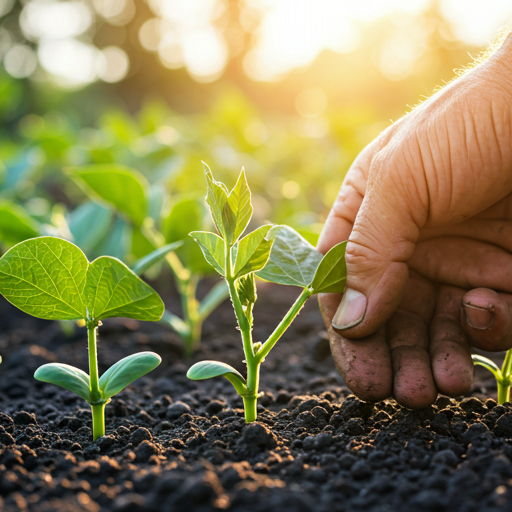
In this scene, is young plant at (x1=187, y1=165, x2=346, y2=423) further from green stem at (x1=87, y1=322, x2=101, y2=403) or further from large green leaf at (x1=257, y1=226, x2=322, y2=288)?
green stem at (x1=87, y1=322, x2=101, y2=403)

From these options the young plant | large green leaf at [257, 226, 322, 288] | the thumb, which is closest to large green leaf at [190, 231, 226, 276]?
the young plant

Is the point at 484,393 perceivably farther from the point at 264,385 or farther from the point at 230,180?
the point at 230,180

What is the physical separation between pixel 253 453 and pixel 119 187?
3.62 ft

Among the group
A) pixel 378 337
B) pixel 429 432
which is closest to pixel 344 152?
pixel 378 337

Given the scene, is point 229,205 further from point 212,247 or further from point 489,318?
point 489,318

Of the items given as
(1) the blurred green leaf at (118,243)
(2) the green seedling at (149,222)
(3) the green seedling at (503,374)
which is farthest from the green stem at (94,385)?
(1) the blurred green leaf at (118,243)

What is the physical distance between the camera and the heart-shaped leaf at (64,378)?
94 cm

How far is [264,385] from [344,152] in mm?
2347

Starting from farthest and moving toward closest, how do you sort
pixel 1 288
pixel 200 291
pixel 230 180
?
pixel 200 291 → pixel 230 180 → pixel 1 288

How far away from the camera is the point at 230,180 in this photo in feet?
9.68

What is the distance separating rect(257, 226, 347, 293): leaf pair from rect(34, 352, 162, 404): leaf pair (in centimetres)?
30

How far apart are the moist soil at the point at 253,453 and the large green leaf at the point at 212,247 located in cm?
33

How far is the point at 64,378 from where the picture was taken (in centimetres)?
96

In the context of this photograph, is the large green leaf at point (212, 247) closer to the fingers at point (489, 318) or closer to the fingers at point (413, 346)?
the fingers at point (413, 346)
